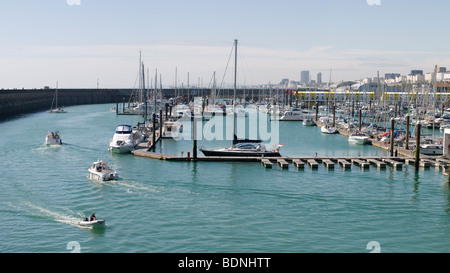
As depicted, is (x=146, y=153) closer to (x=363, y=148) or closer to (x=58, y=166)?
(x=58, y=166)

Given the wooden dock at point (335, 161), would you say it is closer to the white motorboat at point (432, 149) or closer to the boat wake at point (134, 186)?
the white motorboat at point (432, 149)

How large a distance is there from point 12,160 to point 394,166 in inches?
1565

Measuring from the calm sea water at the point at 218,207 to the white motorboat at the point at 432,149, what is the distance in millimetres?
9355

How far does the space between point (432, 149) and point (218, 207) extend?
33.4m

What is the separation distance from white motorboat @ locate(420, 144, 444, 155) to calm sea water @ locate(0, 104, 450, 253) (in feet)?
30.7

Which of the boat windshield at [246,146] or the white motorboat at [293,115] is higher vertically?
the white motorboat at [293,115]

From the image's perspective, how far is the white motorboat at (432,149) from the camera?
5509 cm

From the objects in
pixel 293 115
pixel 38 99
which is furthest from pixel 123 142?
pixel 38 99

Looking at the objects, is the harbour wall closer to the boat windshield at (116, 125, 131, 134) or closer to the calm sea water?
the boat windshield at (116, 125, 131, 134)

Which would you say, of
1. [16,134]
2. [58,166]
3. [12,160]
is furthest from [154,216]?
[16,134]

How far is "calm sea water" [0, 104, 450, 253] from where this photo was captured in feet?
85.0

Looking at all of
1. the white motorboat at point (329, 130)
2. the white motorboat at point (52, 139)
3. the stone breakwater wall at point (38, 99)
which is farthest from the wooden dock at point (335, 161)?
the stone breakwater wall at point (38, 99)
